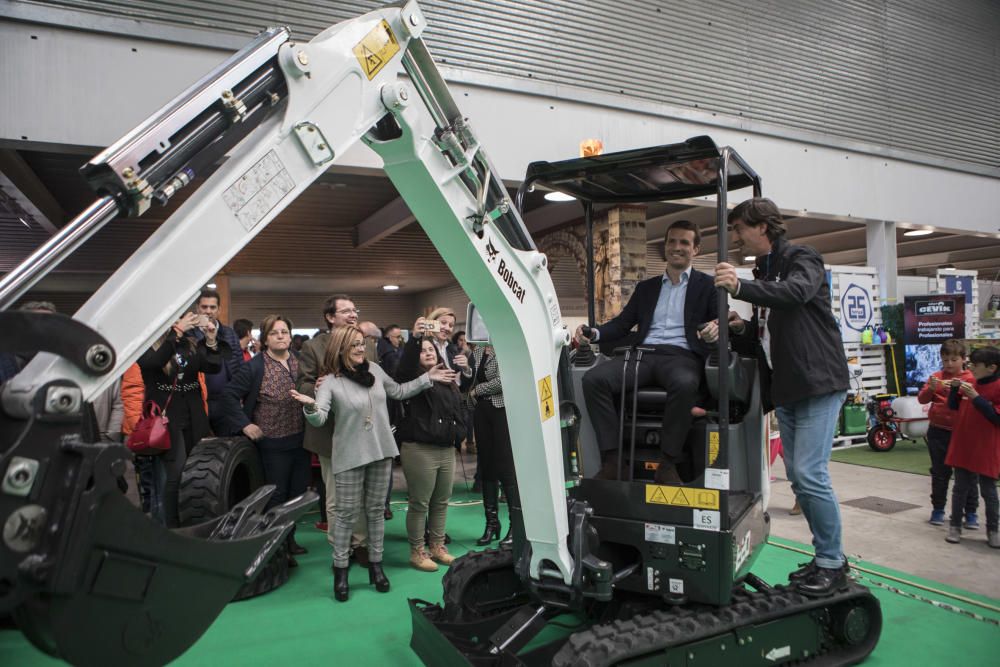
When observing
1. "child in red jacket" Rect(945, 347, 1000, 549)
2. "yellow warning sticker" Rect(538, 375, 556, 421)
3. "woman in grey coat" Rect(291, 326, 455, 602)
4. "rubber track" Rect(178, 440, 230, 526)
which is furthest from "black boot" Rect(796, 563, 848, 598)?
"rubber track" Rect(178, 440, 230, 526)

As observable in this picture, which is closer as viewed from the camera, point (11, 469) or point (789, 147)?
point (11, 469)

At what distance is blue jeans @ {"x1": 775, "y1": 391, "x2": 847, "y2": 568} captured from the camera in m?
3.33

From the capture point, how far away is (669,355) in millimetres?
3482

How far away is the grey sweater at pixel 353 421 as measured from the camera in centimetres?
434

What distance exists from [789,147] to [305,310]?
16.5 meters

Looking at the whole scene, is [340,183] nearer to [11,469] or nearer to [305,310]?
[11,469]

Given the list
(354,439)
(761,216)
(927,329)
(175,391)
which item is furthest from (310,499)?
(927,329)

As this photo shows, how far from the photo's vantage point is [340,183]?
902 cm

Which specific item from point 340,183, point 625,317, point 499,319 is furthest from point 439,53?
point 499,319

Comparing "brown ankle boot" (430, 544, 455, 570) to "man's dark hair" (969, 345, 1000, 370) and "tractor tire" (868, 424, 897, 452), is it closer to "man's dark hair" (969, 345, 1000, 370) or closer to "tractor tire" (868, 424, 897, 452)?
"man's dark hair" (969, 345, 1000, 370)

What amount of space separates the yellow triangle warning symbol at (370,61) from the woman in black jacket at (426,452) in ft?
9.69

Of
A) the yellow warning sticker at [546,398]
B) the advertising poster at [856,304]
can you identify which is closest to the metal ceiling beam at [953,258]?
the advertising poster at [856,304]

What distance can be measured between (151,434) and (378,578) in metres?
1.83

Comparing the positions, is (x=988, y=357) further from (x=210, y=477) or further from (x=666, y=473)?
(x=210, y=477)
